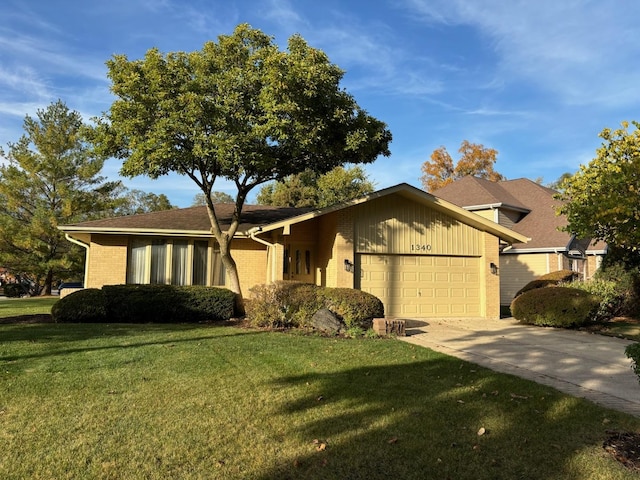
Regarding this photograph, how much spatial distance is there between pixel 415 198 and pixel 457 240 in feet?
6.83

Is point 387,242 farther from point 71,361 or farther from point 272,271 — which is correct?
point 71,361

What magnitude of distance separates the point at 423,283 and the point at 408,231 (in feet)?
5.76

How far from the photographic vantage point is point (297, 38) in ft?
39.8

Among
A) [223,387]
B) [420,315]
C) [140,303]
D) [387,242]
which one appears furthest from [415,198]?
[223,387]

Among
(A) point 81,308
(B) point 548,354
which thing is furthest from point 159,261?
(B) point 548,354

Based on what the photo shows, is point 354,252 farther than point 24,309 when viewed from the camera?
No

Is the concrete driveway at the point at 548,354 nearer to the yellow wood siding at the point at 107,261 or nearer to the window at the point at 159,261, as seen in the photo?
the window at the point at 159,261

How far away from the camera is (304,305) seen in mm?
11406

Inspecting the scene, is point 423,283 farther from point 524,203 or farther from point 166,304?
point 524,203

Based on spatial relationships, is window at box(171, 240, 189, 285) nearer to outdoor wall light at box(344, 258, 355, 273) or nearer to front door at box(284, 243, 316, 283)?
front door at box(284, 243, 316, 283)

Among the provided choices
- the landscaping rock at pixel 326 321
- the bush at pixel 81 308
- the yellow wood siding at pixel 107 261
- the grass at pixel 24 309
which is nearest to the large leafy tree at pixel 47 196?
the grass at pixel 24 309

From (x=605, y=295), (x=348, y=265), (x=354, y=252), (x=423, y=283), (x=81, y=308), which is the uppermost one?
(x=354, y=252)

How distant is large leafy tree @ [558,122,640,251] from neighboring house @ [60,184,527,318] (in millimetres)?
2154

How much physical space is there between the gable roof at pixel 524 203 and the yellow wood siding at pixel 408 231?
753 centimetres
